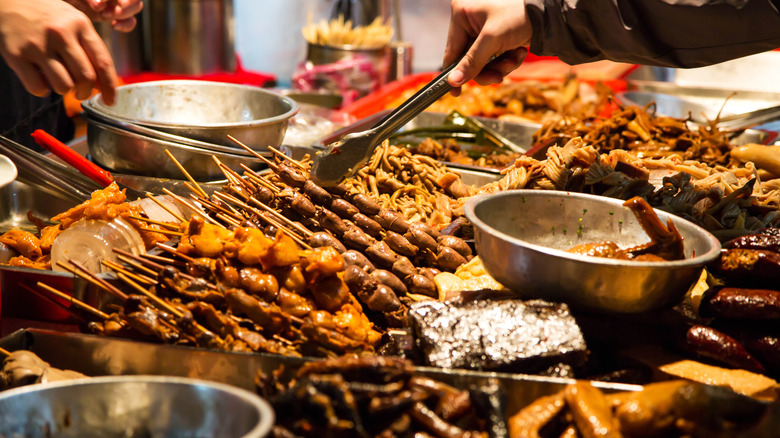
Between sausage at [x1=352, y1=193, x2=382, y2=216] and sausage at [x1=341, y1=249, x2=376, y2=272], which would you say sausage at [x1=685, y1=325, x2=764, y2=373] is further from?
sausage at [x1=352, y1=193, x2=382, y2=216]

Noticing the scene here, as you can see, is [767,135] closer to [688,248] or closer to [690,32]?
[690,32]

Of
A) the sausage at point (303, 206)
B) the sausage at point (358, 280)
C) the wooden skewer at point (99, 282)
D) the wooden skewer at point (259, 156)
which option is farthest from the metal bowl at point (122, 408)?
the wooden skewer at point (259, 156)

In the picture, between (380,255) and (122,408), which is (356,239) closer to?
(380,255)

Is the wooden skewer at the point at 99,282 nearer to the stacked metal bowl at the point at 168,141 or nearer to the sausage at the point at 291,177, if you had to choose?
the sausage at the point at 291,177

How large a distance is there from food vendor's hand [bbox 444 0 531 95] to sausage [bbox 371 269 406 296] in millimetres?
838

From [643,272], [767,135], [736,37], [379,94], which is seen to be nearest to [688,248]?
[643,272]

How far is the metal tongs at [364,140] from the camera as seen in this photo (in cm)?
268

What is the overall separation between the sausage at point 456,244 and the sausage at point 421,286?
26 cm

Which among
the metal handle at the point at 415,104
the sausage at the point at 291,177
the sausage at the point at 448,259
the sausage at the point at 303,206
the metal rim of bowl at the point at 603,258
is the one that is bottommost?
the sausage at the point at 448,259

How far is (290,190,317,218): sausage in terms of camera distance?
2617mm

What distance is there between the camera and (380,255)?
8.30 feet

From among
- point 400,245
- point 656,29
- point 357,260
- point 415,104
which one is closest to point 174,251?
point 357,260

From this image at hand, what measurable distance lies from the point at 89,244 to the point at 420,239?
1.24 metres

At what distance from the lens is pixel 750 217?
2857mm
